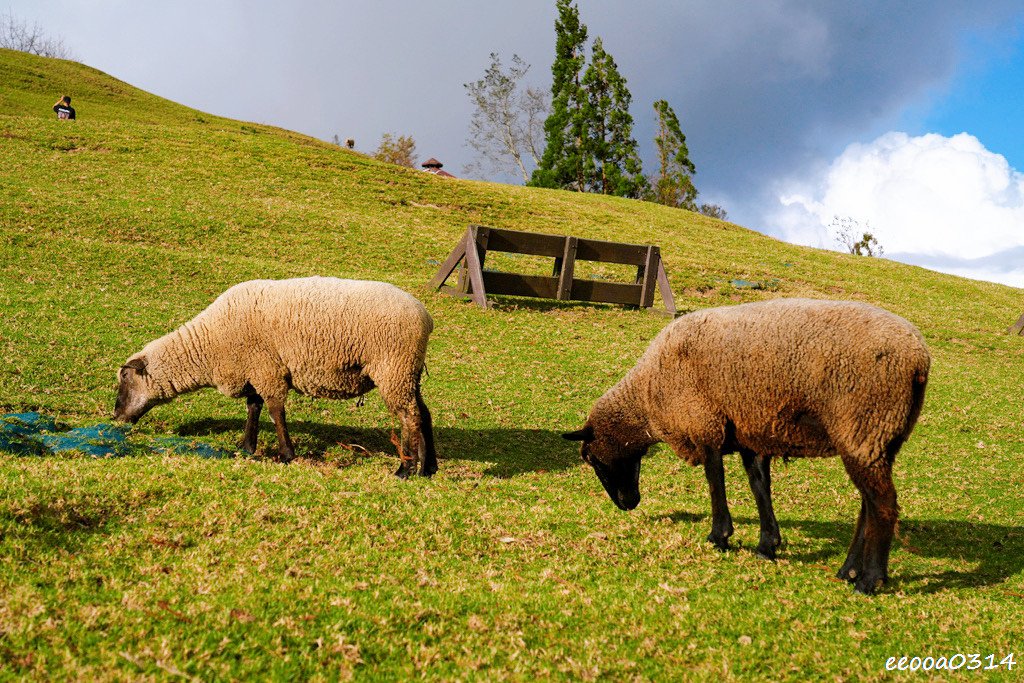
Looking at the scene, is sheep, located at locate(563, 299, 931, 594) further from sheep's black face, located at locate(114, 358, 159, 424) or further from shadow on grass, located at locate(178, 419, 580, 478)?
sheep's black face, located at locate(114, 358, 159, 424)

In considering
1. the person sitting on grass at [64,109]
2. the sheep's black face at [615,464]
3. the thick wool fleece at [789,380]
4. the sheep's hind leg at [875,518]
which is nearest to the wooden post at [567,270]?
the sheep's black face at [615,464]

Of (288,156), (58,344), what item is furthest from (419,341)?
(288,156)

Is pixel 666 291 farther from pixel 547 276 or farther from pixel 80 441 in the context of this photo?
pixel 80 441

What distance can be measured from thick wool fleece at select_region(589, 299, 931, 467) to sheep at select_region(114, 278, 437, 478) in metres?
3.32

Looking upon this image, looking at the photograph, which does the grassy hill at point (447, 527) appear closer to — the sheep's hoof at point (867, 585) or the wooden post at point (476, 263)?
the sheep's hoof at point (867, 585)

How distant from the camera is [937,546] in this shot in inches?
350

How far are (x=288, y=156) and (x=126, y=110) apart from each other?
87.7 feet

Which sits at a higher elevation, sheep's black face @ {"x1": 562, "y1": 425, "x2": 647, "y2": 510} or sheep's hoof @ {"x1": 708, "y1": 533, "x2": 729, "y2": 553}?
sheep's black face @ {"x1": 562, "y1": 425, "x2": 647, "y2": 510}

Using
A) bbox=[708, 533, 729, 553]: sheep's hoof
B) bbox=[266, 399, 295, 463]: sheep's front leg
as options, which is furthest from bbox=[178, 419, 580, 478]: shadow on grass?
bbox=[708, 533, 729, 553]: sheep's hoof

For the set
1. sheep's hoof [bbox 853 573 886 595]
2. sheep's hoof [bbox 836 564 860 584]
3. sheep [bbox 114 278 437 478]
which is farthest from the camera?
sheep [bbox 114 278 437 478]

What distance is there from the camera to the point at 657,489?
10.9 m

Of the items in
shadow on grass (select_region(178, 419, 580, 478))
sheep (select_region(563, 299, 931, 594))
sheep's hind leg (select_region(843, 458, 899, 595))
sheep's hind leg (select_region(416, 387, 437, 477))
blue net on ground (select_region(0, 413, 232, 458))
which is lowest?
shadow on grass (select_region(178, 419, 580, 478))

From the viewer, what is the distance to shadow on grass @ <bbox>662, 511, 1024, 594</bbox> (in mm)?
7551

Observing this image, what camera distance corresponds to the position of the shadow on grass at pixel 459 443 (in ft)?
37.5
